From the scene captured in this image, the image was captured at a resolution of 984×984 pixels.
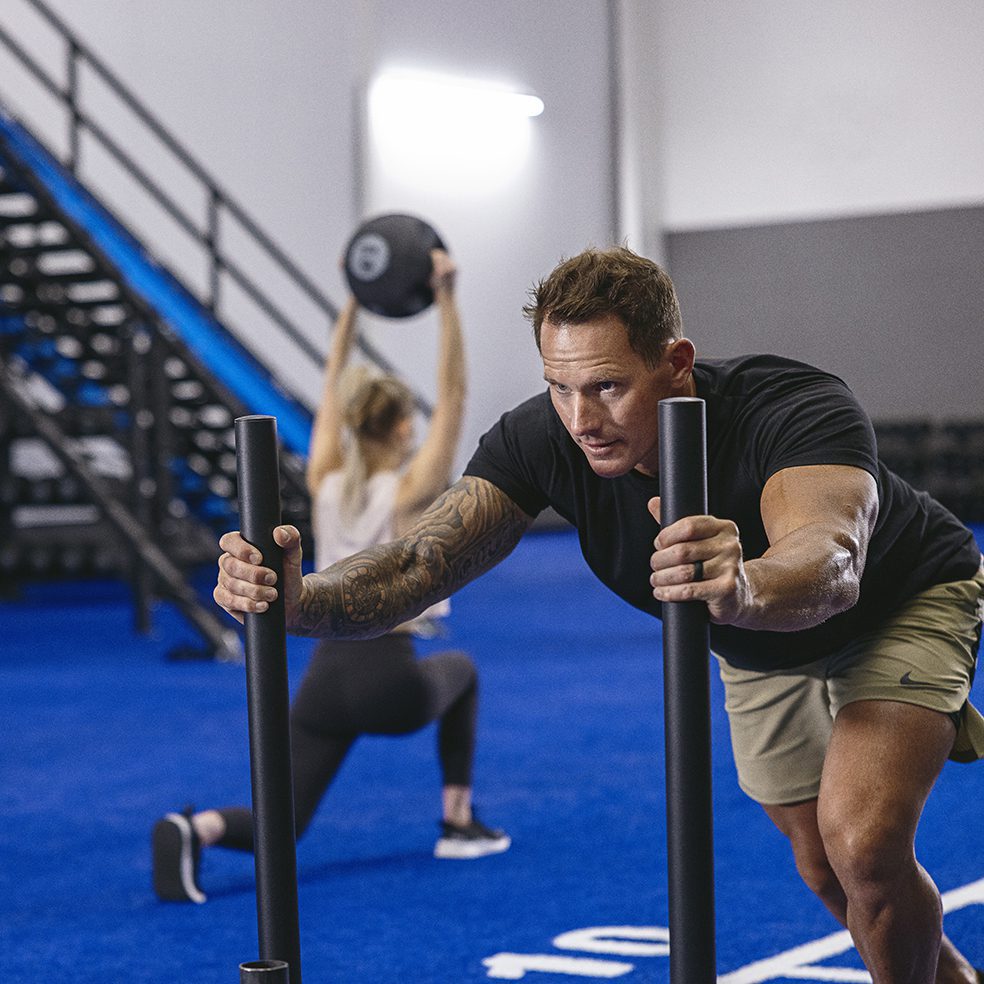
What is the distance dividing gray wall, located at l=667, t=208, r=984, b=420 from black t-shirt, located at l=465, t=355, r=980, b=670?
14497 millimetres

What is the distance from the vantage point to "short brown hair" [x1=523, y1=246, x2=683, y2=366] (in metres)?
2.12

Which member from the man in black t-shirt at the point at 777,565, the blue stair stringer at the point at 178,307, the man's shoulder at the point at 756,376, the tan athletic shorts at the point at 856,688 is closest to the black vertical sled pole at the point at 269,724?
the man in black t-shirt at the point at 777,565

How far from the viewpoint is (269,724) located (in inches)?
73.7

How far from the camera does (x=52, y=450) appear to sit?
8562mm

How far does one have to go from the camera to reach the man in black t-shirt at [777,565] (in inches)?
83.1

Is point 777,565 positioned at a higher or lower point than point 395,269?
lower

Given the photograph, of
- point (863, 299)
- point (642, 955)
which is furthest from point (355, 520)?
point (863, 299)

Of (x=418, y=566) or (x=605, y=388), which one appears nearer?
(x=605, y=388)

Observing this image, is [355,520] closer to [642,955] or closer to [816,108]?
[642,955]

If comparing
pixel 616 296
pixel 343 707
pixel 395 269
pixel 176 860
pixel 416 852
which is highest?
pixel 395 269

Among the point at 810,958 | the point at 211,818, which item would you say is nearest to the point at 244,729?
the point at 211,818

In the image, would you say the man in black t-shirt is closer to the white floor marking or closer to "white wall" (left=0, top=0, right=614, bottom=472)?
the white floor marking

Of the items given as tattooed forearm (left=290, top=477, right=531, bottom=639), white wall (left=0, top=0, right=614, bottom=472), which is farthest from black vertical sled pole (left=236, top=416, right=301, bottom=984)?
white wall (left=0, top=0, right=614, bottom=472)

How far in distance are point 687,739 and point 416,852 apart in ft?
8.19
